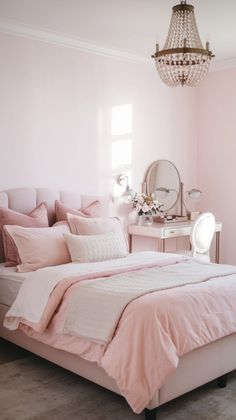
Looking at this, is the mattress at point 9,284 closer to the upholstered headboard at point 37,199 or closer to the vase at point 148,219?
the upholstered headboard at point 37,199

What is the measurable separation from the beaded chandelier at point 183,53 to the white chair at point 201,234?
193 centimetres

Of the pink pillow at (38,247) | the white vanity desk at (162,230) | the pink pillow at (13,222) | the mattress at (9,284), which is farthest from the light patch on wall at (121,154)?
the mattress at (9,284)

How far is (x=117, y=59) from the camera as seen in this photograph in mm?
5227

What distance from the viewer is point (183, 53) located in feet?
10.6

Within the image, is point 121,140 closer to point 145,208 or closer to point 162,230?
point 145,208

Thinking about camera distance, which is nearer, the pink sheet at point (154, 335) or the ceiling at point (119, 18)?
the pink sheet at point (154, 335)

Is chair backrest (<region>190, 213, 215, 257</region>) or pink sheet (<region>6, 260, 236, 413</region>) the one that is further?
chair backrest (<region>190, 213, 215, 257</region>)

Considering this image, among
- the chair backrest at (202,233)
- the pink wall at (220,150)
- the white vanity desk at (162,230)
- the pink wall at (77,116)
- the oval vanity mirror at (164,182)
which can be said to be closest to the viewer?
the pink wall at (77,116)

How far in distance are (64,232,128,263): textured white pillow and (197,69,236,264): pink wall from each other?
2122mm

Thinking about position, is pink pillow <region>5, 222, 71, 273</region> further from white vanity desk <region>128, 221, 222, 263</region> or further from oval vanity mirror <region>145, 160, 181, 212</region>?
oval vanity mirror <region>145, 160, 181, 212</region>

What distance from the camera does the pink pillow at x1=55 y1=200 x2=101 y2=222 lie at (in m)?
4.45

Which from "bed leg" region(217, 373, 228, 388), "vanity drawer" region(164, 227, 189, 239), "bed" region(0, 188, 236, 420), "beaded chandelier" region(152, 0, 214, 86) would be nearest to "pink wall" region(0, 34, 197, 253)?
"vanity drawer" region(164, 227, 189, 239)

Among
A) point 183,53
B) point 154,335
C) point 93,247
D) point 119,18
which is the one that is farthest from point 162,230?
point 154,335

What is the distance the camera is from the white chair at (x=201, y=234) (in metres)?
5.03
